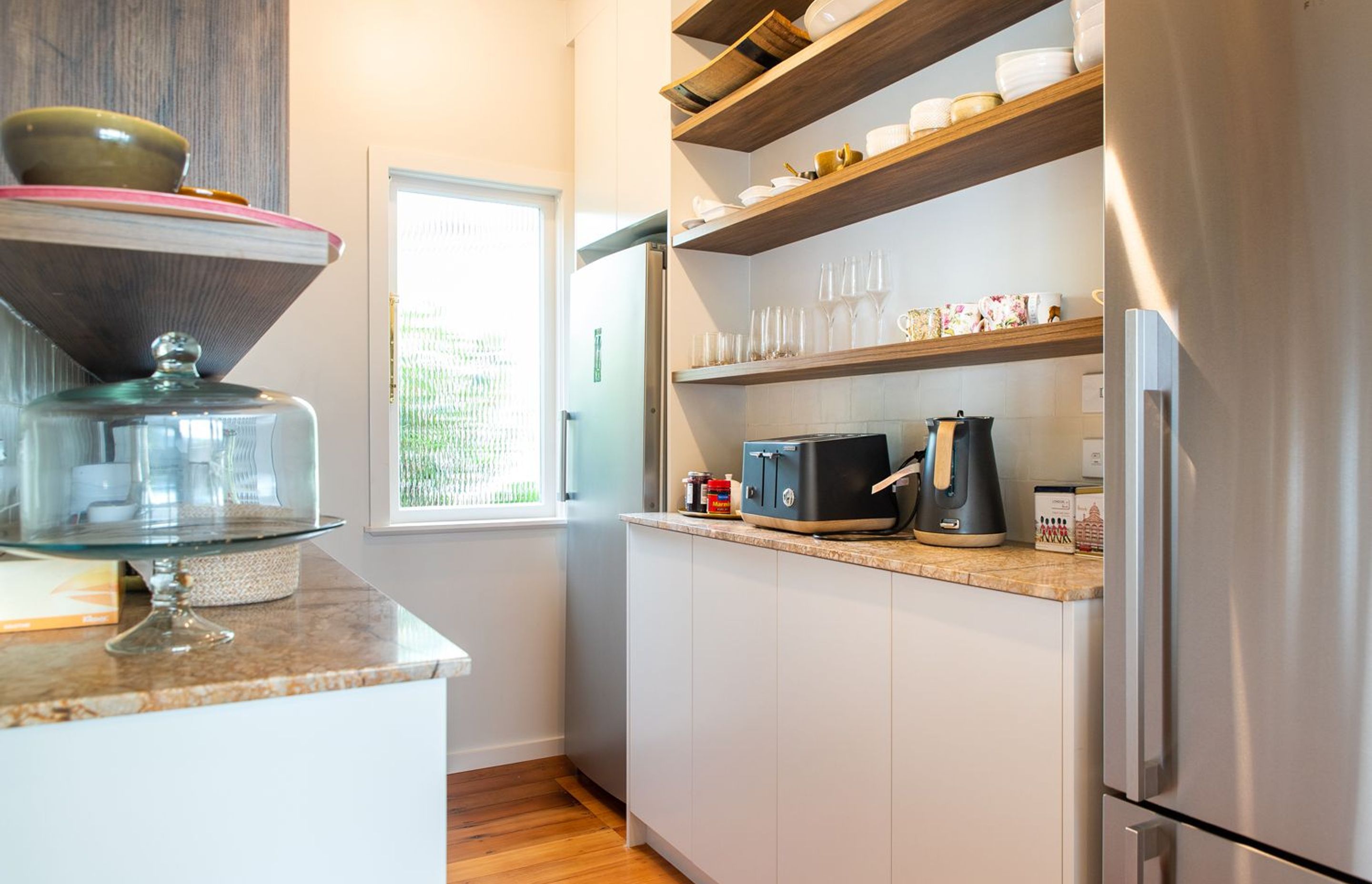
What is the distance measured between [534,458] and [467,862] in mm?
1543

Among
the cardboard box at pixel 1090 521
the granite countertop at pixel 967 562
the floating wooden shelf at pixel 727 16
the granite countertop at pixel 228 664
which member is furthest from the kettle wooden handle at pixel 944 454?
the floating wooden shelf at pixel 727 16

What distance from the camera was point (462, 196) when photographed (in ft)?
11.3

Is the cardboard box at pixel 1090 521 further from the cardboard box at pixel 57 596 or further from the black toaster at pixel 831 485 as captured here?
the cardboard box at pixel 57 596

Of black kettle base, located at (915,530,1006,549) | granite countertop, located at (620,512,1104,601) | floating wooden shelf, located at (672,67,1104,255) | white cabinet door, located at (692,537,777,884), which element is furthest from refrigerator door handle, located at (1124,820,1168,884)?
floating wooden shelf, located at (672,67,1104,255)

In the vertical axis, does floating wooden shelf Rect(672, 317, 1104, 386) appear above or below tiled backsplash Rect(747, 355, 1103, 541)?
above

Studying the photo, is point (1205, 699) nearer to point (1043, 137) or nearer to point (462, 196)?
point (1043, 137)

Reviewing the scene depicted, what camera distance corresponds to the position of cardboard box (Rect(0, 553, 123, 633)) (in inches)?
42.5

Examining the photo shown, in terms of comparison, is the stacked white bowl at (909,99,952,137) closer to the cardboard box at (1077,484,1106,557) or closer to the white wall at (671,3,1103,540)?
the white wall at (671,3,1103,540)

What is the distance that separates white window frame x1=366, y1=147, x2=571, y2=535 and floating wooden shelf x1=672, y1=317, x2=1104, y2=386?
105cm

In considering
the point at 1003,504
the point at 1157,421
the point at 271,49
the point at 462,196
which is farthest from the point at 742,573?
the point at 462,196

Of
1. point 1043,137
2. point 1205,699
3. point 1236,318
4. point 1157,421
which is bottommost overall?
point 1205,699

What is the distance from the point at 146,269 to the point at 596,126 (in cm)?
268

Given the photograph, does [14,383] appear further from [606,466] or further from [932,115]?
[606,466]

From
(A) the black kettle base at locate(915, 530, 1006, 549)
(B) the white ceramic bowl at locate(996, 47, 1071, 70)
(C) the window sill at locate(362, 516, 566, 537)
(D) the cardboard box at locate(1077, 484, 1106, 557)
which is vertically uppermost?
(B) the white ceramic bowl at locate(996, 47, 1071, 70)
